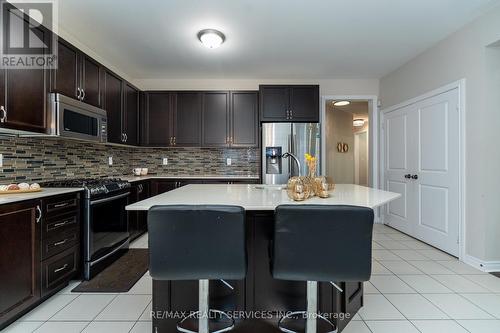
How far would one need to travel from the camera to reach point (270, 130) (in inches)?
158

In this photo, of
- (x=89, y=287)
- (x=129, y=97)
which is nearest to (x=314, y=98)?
(x=129, y=97)

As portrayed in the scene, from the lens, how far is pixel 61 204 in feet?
7.01

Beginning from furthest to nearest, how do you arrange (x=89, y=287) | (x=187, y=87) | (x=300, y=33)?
(x=187, y=87), (x=300, y=33), (x=89, y=287)

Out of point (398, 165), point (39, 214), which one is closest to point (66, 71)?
point (39, 214)

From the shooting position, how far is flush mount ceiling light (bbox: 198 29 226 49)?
111 inches

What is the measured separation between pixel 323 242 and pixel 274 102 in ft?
10.6

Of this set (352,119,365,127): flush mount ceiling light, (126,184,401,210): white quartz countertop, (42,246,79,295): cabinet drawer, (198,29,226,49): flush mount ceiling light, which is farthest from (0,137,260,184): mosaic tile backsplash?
(352,119,365,127): flush mount ceiling light

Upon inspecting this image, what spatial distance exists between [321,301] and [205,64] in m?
3.42

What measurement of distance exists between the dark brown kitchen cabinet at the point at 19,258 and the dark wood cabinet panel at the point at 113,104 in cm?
162

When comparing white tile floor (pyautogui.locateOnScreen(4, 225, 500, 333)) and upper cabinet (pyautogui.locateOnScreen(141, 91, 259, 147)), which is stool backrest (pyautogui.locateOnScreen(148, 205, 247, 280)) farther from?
upper cabinet (pyautogui.locateOnScreen(141, 91, 259, 147))

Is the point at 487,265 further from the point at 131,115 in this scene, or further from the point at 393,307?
the point at 131,115

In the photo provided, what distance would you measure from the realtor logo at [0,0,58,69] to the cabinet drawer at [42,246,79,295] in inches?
59.5

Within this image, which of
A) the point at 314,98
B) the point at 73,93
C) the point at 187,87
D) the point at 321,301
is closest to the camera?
the point at 321,301

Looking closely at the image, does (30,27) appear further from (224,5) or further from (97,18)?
(224,5)
